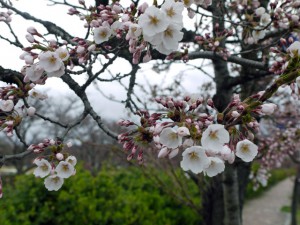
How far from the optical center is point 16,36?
2.63 metres

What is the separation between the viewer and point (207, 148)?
1.46 meters

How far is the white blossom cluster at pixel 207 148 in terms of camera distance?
1.45m

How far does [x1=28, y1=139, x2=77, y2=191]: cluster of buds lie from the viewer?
1861 mm

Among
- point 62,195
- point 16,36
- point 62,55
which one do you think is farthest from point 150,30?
point 62,195

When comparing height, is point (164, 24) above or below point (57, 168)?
above

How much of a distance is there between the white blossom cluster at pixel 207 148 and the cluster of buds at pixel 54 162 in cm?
59

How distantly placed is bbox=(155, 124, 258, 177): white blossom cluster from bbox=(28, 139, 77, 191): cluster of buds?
0.59 m

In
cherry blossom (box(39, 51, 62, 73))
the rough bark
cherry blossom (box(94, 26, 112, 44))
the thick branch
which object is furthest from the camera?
the rough bark

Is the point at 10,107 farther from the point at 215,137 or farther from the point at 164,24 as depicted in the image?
the point at 215,137

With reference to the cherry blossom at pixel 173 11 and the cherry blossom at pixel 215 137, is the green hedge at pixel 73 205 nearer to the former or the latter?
the cherry blossom at pixel 215 137

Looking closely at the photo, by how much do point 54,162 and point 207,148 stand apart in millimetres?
953

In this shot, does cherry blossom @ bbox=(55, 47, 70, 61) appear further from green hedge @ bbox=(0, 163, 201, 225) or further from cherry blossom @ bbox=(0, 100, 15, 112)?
green hedge @ bbox=(0, 163, 201, 225)

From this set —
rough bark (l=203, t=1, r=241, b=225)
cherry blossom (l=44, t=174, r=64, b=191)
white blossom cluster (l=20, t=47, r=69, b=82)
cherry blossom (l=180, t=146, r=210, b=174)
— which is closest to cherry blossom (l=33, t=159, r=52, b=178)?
cherry blossom (l=44, t=174, r=64, b=191)

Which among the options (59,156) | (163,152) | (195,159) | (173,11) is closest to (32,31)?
(59,156)
